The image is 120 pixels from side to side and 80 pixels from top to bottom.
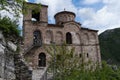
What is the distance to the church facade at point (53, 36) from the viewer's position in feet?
109

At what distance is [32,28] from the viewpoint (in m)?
34.4

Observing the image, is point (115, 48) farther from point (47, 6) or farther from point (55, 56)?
point (55, 56)

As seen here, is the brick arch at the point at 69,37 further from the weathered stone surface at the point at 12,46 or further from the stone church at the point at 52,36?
the weathered stone surface at the point at 12,46

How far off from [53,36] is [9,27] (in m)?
22.2

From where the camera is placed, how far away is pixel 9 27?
13.2 metres

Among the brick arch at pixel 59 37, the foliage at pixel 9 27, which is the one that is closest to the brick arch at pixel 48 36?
the brick arch at pixel 59 37

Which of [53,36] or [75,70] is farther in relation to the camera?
[53,36]

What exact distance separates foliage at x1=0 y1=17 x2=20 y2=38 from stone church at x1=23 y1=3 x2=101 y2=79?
59.4 ft

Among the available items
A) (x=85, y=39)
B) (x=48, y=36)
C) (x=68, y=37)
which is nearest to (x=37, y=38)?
(x=48, y=36)

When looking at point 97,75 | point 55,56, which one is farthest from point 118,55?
point 97,75

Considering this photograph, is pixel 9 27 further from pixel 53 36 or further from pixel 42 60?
pixel 53 36

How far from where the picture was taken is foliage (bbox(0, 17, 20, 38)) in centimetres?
1271

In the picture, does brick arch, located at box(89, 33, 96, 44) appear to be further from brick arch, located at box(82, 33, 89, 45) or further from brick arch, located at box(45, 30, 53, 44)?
brick arch, located at box(45, 30, 53, 44)

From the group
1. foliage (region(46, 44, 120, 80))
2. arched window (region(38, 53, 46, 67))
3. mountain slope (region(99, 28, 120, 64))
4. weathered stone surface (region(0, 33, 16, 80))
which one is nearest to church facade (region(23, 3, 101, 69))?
arched window (region(38, 53, 46, 67))
